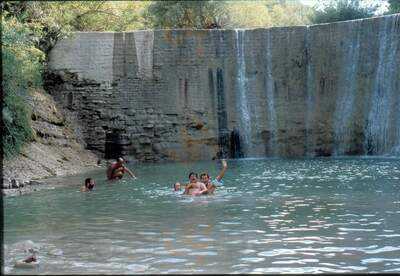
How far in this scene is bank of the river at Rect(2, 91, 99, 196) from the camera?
15.8m

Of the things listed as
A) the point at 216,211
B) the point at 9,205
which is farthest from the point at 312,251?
the point at 9,205

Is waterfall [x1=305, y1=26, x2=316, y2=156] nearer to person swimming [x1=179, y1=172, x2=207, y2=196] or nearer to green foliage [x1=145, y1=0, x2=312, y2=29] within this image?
green foliage [x1=145, y1=0, x2=312, y2=29]

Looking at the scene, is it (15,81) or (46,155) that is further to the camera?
(46,155)

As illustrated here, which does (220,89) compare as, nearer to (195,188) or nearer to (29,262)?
(195,188)

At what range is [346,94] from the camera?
76.4 ft

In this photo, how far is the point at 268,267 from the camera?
6.36 meters

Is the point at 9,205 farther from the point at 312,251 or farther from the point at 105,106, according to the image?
the point at 105,106

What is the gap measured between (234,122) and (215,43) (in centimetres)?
329

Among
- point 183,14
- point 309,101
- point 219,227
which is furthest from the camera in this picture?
point 183,14

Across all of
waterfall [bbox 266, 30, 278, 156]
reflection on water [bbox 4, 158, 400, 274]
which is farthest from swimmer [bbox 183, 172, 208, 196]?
waterfall [bbox 266, 30, 278, 156]

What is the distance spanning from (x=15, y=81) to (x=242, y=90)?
32.6 feet

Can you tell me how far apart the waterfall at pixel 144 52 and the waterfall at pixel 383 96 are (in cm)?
873

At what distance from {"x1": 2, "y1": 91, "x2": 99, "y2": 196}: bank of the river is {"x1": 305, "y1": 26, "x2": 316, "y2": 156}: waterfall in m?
8.20

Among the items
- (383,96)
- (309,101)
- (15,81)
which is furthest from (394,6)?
(15,81)
